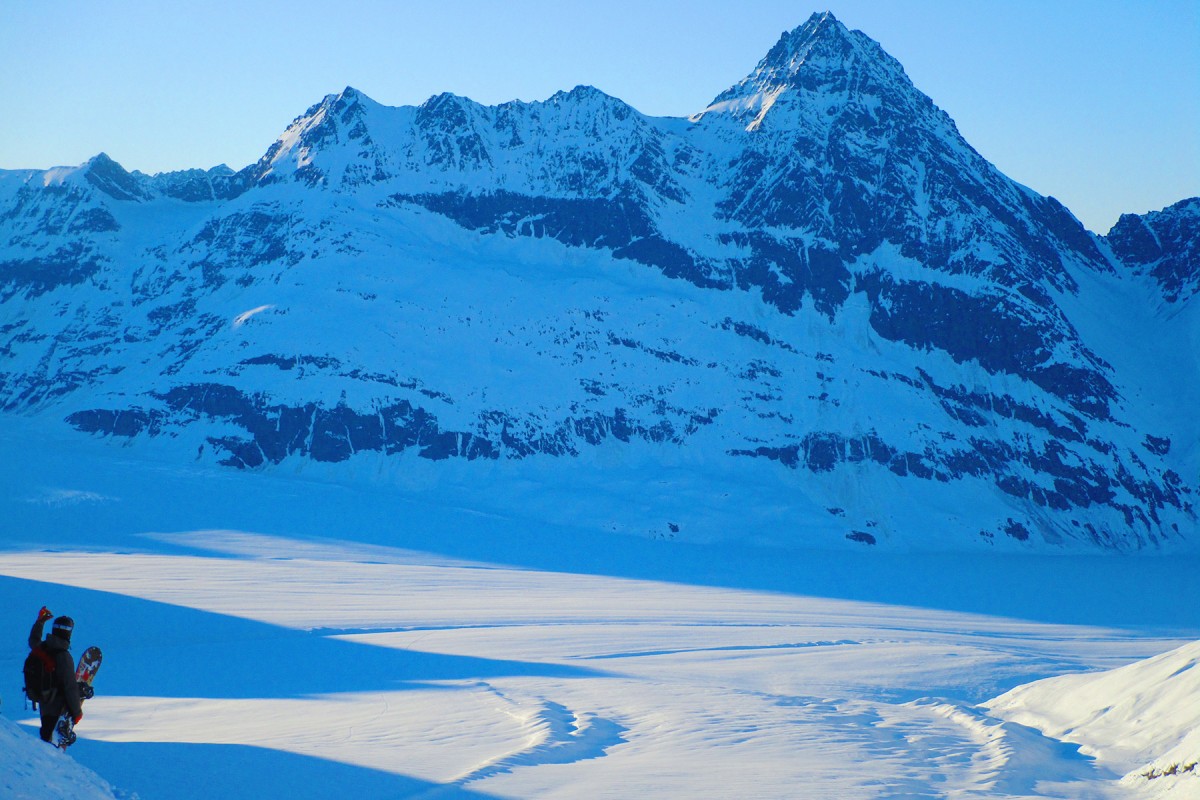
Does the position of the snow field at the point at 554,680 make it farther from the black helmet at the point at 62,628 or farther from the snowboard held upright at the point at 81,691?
the black helmet at the point at 62,628

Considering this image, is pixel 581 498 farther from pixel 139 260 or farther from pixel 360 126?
pixel 139 260

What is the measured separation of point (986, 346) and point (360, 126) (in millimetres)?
88088

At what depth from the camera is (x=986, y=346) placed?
135625 millimetres

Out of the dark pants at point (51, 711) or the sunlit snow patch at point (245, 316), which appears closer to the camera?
the dark pants at point (51, 711)

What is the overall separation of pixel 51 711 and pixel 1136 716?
60.6 feet

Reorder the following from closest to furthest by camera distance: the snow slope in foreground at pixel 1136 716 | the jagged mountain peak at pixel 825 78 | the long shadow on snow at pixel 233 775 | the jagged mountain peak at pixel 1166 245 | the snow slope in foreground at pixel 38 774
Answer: the snow slope in foreground at pixel 38 774, the long shadow on snow at pixel 233 775, the snow slope in foreground at pixel 1136 716, the jagged mountain peak at pixel 1166 245, the jagged mountain peak at pixel 825 78

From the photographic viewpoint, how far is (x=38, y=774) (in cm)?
1001

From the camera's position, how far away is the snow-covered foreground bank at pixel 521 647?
1758 centimetres

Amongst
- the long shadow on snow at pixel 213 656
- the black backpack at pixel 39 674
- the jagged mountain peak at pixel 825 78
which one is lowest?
the long shadow on snow at pixel 213 656

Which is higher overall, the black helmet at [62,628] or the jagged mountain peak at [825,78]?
the jagged mountain peak at [825,78]

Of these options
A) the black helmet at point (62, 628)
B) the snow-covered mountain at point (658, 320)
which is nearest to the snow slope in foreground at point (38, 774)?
the black helmet at point (62, 628)

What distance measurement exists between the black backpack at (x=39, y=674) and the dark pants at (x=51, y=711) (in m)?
0.07

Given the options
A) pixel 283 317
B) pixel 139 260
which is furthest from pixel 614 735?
pixel 139 260

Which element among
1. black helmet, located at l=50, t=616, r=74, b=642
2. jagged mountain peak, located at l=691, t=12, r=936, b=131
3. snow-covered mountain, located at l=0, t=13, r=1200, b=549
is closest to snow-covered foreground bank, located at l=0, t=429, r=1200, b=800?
black helmet, located at l=50, t=616, r=74, b=642
